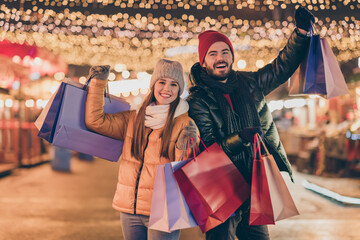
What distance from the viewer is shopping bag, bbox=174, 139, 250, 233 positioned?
2.16 meters

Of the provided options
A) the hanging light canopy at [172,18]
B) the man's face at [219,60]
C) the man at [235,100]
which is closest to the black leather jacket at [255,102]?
the man at [235,100]

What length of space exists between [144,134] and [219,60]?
0.75 m

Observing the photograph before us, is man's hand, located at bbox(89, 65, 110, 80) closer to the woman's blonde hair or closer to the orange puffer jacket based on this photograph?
the orange puffer jacket

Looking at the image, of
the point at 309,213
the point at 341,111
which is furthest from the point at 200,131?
the point at 341,111

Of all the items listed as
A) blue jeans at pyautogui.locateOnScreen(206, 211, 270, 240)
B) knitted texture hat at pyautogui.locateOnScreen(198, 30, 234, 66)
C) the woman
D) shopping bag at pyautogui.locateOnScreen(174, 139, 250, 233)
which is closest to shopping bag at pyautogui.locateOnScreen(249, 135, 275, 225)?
shopping bag at pyautogui.locateOnScreen(174, 139, 250, 233)

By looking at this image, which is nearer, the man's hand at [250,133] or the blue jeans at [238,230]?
the man's hand at [250,133]

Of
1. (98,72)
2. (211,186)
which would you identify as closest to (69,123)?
(98,72)

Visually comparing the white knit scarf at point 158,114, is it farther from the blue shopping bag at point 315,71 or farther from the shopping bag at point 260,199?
the blue shopping bag at point 315,71

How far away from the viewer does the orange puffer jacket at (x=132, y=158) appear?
2.36m

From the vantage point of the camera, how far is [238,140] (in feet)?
7.52

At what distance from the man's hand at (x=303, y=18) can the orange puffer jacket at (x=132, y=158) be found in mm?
1006

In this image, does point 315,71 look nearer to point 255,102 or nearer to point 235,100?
point 255,102

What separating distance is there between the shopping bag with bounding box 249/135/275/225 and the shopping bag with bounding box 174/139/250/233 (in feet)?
0.38

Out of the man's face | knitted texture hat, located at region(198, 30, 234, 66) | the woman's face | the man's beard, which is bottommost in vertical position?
the woman's face
